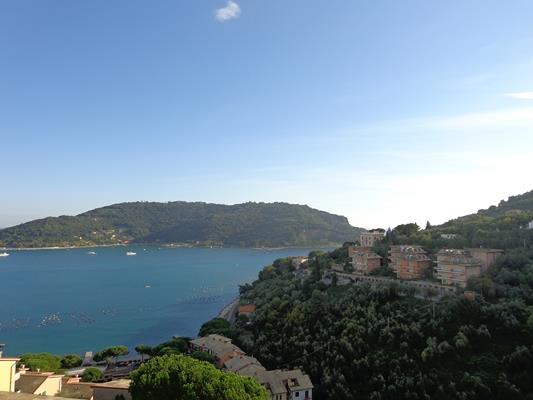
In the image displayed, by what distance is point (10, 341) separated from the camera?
39.4 meters

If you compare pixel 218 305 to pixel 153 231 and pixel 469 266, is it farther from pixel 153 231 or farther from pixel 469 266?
pixel 153 231

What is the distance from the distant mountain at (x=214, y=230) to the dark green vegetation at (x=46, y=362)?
12561 centimetres

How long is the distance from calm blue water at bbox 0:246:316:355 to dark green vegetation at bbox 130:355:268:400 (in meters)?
25.4

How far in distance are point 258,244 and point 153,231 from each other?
212ft

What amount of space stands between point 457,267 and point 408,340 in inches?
337

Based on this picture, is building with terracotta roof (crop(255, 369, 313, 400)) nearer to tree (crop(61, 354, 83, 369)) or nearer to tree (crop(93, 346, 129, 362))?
Answer: tree (crop(93, 346, 129, 362))

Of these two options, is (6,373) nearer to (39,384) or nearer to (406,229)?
(39,384)

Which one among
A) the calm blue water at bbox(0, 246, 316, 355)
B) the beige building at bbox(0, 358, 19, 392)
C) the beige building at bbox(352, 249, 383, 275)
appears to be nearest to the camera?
the beige building at bbox(0, 358, 19, 392)

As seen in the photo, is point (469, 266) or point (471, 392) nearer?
point (471, 392)

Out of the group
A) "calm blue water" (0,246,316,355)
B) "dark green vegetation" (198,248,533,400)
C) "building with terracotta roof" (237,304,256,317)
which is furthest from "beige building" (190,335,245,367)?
"calm blue water" (0,246,316,355)

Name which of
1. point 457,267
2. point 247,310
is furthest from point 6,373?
point 247,310

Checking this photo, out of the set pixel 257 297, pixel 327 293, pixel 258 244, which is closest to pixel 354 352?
pixel 327 293

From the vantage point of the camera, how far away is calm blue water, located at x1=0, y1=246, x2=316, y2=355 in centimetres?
4119

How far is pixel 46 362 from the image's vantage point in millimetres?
24391
